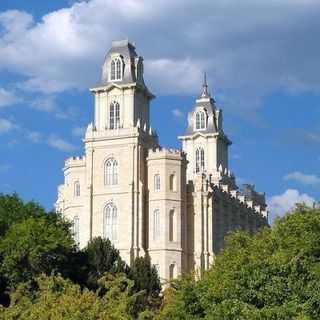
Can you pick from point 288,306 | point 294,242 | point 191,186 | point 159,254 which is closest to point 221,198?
point 191,186

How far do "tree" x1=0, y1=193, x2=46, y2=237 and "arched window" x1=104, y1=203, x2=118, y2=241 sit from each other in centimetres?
2279

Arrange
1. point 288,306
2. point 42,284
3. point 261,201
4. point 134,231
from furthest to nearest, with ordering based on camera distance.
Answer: point 261,201, point 134,231, point 42,284, point 288,306

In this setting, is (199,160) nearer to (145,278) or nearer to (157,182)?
(157,182)

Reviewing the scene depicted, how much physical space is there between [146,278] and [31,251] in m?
11.5

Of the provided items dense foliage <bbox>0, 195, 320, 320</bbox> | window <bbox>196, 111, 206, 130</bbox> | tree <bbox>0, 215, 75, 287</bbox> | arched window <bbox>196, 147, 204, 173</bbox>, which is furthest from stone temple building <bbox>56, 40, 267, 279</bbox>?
tree <bbox>0, 215, 75, 287</bbox>

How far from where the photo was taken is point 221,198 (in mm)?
106000

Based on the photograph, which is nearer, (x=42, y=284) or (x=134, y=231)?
(x=42, y=284)

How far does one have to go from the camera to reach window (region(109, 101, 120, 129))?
97750 millimetres

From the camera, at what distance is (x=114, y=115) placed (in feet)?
322

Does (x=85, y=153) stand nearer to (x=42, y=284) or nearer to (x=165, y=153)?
(x=165, y=153)

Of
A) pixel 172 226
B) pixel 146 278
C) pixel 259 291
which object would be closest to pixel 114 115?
pixel 172 226

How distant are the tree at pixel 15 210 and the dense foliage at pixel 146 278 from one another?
7 centimetres

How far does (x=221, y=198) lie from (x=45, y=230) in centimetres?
4169

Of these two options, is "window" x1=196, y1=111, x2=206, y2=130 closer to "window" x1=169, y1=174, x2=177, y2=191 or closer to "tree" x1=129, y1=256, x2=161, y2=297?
"window" x1=169, y1=174, x2=177, y2=191
